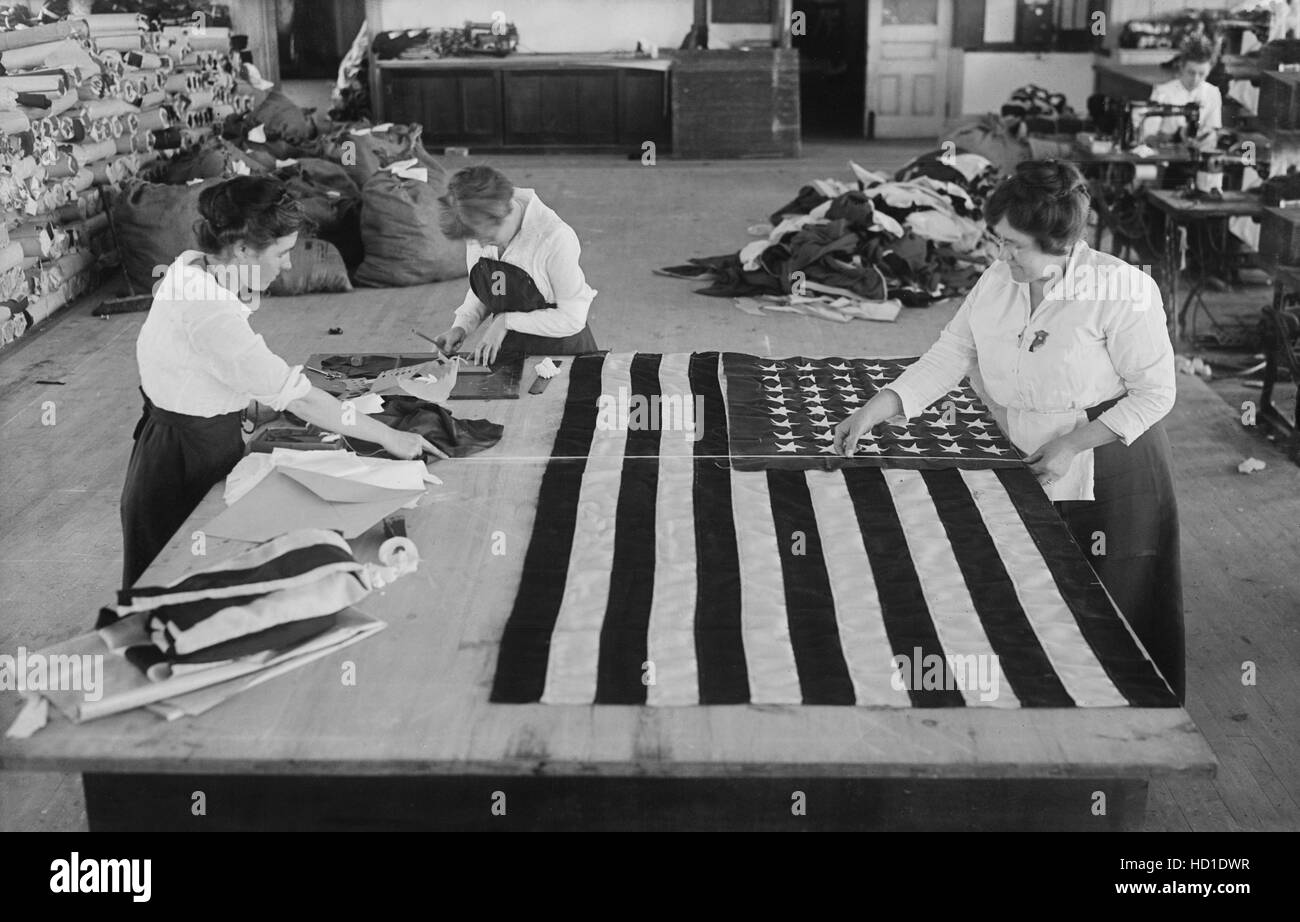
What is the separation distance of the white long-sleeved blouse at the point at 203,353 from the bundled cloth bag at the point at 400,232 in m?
5.16

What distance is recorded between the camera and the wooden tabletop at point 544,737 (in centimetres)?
240

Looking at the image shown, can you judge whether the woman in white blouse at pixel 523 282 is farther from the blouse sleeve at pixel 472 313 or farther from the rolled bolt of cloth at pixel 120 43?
the rolled bolt of cloth at pixel 120 43

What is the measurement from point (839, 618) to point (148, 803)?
1461mm

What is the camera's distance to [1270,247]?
640 cm

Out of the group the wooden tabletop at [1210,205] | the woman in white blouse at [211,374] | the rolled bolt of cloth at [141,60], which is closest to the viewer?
the woman in white blouse at [211,374]

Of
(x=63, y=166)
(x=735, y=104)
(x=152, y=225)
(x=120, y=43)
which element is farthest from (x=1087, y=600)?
(x=735, y=104)

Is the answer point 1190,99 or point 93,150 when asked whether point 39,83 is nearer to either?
point 93,150

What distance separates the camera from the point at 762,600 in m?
2.97

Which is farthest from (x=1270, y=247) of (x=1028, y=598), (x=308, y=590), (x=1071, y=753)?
(x=308, y=590)

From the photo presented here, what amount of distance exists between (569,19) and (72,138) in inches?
319

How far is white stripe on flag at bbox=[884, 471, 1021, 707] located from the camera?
8.77 ft

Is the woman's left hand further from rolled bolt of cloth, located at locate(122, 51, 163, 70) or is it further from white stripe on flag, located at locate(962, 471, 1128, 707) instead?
rolled bolt of cloth, located at locate(122, 51, 163, 70)

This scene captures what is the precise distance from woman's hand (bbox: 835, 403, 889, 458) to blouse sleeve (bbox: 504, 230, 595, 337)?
56.4 inches

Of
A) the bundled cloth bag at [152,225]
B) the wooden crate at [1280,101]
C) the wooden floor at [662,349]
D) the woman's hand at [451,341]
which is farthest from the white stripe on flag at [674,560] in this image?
the bundled cloth bag at [152,225]
